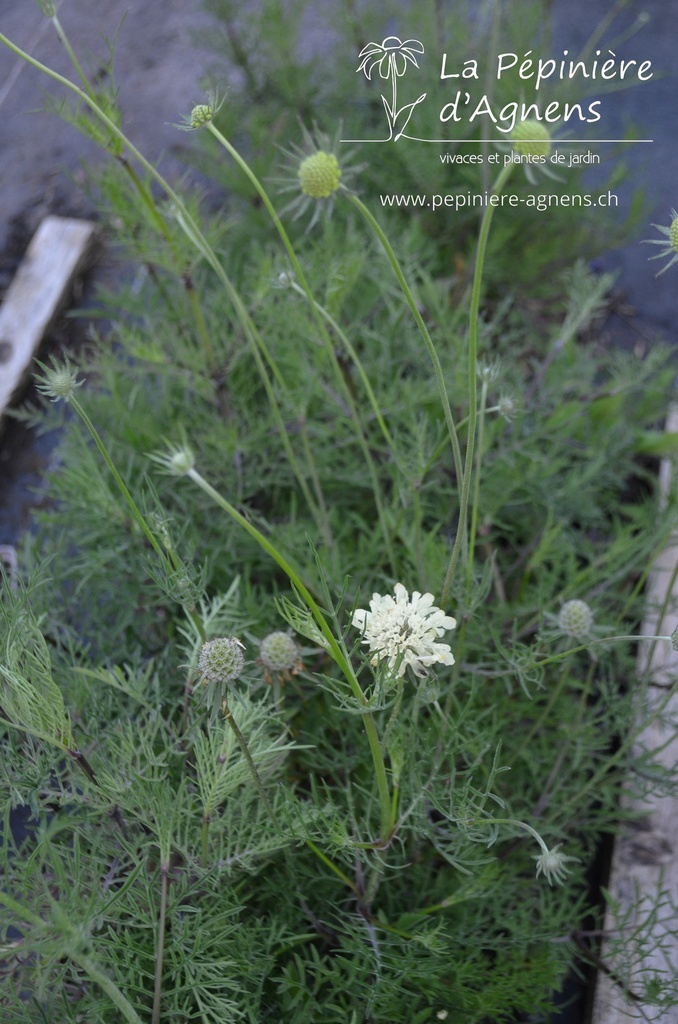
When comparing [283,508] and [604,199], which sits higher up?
[604,199]

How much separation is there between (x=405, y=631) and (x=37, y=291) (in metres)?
1.63

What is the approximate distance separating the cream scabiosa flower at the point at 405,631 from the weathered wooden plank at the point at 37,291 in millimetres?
1373

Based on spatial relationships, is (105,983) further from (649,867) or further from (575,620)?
(649,867)

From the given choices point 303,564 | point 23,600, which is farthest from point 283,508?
point 23,600

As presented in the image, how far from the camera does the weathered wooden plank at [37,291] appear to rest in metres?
1.93

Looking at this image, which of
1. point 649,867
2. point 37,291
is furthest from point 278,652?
point 37,291

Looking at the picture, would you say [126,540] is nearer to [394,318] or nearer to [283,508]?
[283,508]

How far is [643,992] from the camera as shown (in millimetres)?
1098

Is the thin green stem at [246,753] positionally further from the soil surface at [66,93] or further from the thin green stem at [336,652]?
the soil surface at [66,93]

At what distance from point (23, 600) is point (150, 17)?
8.24 ft

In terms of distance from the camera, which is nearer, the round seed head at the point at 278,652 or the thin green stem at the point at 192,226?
the thin green stem at the point at 192,226

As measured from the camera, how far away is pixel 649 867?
3.93 feet

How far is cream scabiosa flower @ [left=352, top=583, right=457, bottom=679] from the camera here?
2.46ft

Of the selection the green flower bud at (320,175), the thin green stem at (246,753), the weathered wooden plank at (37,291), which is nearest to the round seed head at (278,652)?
the thin green stem at (246,753)
